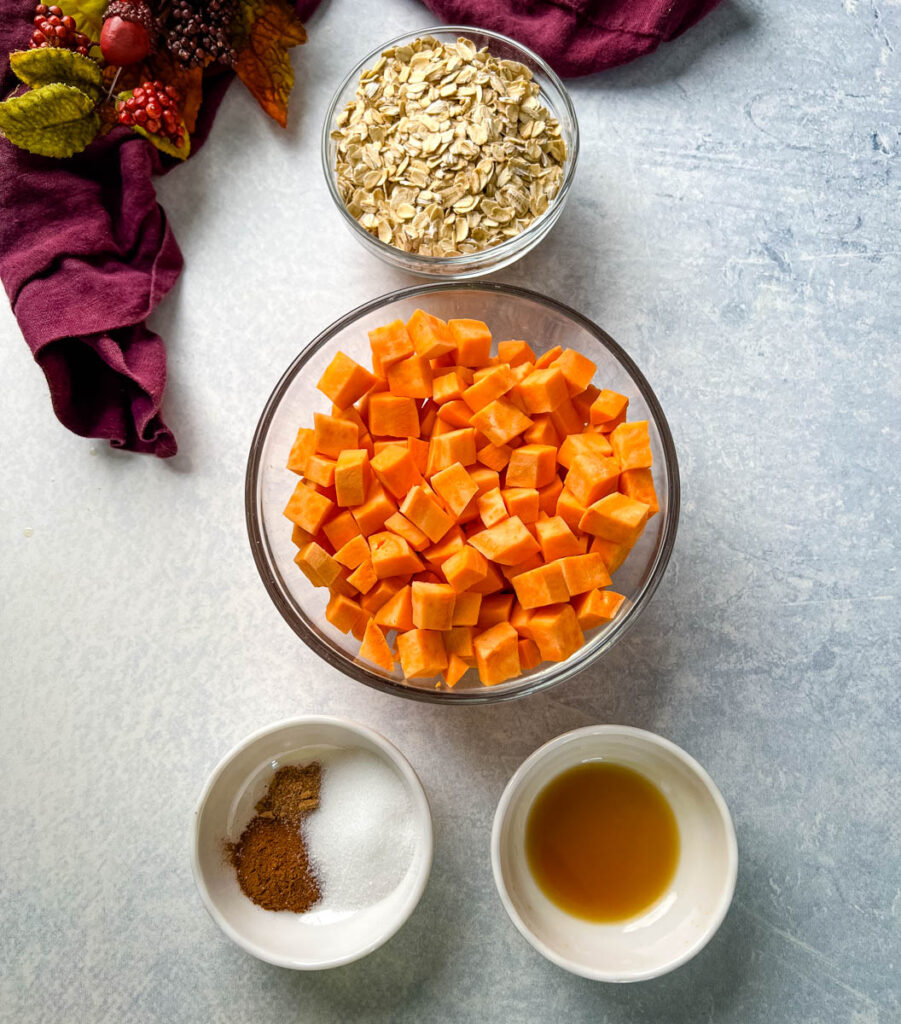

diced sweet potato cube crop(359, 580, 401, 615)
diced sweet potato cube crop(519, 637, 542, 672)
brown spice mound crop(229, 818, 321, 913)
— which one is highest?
diced sweet potato cube crop(359, 580, 401, 615)

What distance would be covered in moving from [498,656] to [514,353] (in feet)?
1.47

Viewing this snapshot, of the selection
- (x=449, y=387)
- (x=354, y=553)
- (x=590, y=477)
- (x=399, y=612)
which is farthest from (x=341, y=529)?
(x=590, y=477)

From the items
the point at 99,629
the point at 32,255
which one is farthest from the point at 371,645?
the point at 32,255

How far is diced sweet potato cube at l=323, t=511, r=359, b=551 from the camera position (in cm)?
125

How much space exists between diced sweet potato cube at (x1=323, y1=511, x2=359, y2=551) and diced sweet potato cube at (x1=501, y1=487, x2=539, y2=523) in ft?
0.73

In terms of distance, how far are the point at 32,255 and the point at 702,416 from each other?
1.19 metres

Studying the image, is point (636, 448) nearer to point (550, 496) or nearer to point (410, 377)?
point (550, 496)

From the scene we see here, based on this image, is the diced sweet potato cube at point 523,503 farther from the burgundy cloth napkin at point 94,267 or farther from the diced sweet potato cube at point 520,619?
the burgundy cloth napkin at point 94,267

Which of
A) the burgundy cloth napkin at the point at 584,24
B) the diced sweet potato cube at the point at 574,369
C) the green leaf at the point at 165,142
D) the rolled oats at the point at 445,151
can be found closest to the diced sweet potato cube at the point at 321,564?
the diced sweet potato cube at the point at 574,369

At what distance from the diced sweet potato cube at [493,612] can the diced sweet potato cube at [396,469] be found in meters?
0.20

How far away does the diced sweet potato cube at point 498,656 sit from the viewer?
122 centimetres

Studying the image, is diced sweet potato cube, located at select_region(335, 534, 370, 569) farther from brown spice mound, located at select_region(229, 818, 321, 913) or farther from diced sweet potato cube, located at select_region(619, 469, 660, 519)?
brown spice mound, located at select_region(229, 818, 321, 913)

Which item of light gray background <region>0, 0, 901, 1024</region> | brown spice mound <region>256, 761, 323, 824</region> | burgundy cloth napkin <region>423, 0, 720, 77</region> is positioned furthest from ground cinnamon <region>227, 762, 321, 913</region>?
burgundy cloth napkin <region>423, 0, 720, 77</region>

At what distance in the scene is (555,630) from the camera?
3.93ft
